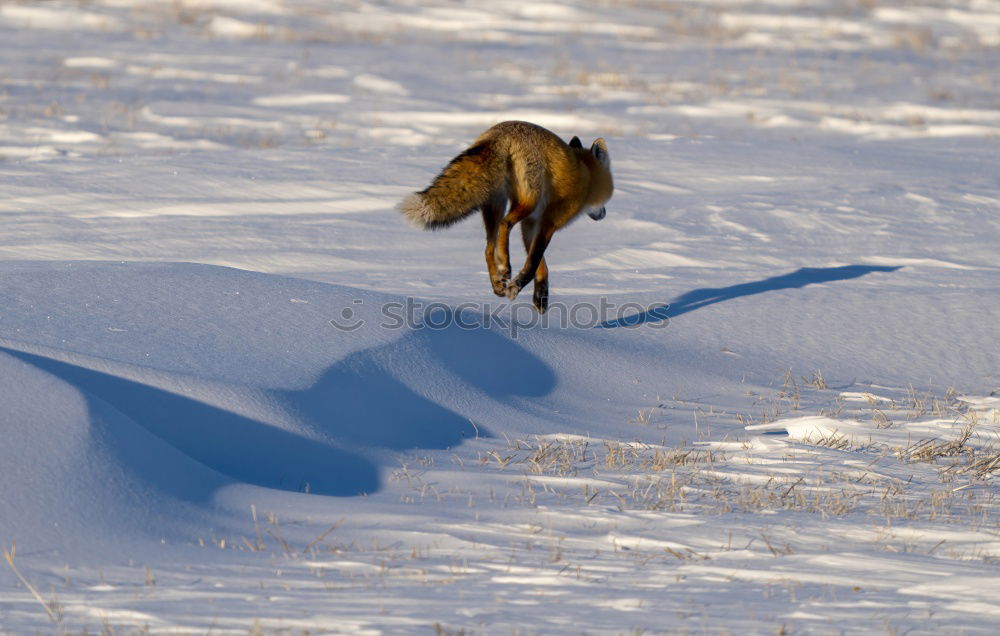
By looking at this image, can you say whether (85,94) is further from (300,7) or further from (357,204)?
(300,7)

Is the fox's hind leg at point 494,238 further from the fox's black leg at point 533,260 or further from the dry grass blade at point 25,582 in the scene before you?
the dry grass blade at point 25,582

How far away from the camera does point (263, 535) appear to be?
396 centimetres

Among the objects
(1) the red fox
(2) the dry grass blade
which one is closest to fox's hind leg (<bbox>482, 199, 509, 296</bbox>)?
(1) the red fox

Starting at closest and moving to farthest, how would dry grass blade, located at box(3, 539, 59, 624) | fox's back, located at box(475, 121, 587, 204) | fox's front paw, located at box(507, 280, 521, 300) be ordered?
dry grass blade, located at box(3, 539, 59, 624) → fox's back, located at box(475, 121, 587, 204) → fox's front paw, located at box(507, 280, 521, 300)

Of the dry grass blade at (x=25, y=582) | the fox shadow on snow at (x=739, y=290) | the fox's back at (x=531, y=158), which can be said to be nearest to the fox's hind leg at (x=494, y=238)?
the fox's back at (x=531, y=158)

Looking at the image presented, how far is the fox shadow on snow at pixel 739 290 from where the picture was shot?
743 cm

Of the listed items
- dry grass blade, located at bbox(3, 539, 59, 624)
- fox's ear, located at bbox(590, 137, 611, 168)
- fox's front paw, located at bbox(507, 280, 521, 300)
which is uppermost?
fox's ear, located at bbox(590, 137, 611, 168)

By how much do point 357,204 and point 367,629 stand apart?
734cm

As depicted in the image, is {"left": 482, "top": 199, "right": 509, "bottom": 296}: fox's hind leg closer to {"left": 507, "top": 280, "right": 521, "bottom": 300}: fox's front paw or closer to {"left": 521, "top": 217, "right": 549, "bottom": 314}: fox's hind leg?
{"left": 507, "top": 280, "right": 521, "bottom": 300}: fox's front paw

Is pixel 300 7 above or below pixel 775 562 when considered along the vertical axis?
above

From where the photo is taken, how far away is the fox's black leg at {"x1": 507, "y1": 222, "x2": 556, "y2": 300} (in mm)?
6902

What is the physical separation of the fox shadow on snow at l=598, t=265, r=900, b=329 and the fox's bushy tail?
1.18 m

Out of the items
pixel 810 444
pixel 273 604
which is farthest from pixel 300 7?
pixel 273 604

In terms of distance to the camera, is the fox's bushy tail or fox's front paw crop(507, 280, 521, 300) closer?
the fox's bushy tail
